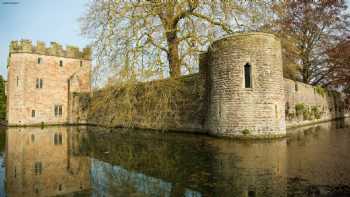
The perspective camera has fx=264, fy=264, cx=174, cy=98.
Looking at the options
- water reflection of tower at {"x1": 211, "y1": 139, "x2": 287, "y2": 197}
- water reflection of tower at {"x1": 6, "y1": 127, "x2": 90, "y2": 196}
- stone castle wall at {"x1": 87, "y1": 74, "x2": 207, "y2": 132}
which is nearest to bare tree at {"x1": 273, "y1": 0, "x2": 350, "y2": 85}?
stone castle wall at {"x1": 87, "y1": 74, "x2": 207, "y2": 132}

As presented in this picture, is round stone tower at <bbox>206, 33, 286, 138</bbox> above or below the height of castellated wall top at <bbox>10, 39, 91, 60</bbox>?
below

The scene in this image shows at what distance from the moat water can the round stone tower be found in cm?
218

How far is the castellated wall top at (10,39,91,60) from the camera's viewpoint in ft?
78.7

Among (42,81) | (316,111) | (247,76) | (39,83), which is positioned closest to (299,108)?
(316,111)

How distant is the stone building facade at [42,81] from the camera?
941 inches

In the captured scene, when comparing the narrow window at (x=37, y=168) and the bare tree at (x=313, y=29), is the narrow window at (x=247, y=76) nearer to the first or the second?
the narrow window at (x=37, y=168)

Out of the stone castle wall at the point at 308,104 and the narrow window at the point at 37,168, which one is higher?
the stone castle wall at the point at 308,104

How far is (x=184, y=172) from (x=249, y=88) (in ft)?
21.5

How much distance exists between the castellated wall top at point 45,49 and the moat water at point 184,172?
1673 centimetres

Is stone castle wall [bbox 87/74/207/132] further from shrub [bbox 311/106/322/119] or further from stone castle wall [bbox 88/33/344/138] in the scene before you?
shrub [bbox 311/106/322/119]

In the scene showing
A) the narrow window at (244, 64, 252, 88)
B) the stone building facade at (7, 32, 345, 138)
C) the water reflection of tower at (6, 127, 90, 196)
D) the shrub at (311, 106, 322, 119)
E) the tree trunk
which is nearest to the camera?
the water reflection of tower at (6, 127, 90, 196)

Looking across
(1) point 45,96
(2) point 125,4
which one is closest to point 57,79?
(1) point 45,96

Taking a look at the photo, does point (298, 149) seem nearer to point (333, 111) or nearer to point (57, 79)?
point (333, 111)

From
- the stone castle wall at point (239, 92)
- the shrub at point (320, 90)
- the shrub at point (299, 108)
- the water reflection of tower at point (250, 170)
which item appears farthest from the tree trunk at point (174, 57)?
the shrub at point (320, 90)
